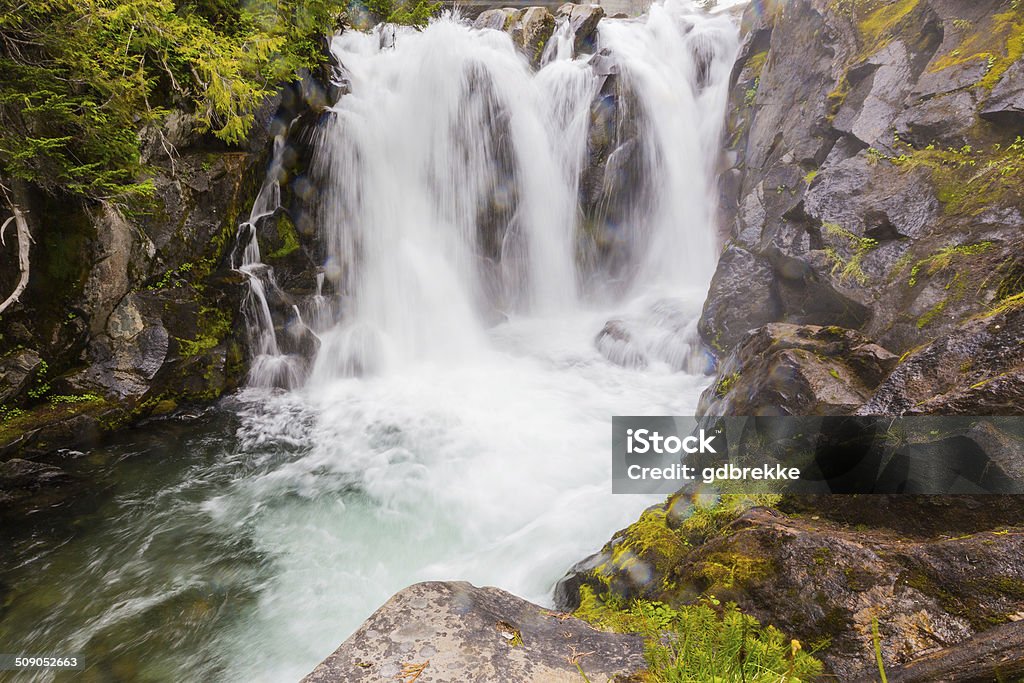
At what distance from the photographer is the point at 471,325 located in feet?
37.9

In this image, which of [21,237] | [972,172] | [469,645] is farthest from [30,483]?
[972,172]

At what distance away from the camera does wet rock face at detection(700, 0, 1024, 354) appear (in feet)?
14.2

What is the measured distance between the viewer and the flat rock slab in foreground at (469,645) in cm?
Result: 202

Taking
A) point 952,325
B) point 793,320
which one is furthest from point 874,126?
point 952,325

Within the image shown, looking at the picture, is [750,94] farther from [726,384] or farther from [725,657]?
[725,657]

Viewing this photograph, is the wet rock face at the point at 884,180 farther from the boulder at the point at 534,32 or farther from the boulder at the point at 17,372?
the boulder at the point at 17,372

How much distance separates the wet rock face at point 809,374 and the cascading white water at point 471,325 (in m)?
2.12

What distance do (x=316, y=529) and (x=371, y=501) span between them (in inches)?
29.3

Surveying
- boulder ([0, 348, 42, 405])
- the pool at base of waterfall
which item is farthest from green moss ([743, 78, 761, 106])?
boulder ([0, 348, 42, 405])

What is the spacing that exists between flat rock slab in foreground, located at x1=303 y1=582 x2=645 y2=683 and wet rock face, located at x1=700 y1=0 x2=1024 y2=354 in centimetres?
393

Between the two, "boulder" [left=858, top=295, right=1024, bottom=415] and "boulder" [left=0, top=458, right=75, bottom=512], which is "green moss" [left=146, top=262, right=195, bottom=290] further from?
"boulder" [left=858, top=295, right=1024, bottom=415]

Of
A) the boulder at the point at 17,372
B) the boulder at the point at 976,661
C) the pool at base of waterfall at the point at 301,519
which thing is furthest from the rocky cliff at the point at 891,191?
the boulder at the point at 17,372

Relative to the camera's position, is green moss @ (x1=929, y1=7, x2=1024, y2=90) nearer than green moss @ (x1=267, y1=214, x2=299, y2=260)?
Yes

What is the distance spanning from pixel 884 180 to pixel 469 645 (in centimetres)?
688
